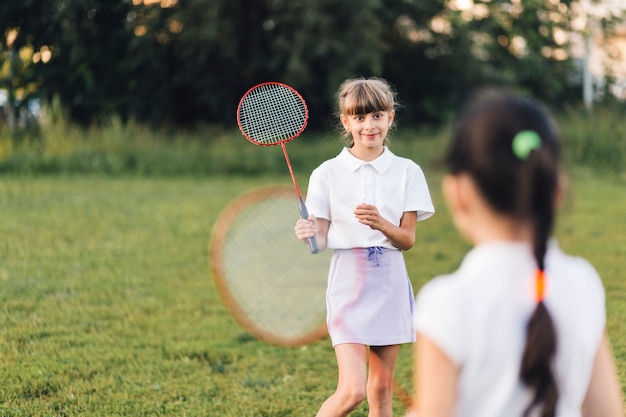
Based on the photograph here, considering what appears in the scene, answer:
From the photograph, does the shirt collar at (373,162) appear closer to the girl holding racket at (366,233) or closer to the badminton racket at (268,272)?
the girl holding racket at (366,233)

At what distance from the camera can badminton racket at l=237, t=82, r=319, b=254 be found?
382 centimetres

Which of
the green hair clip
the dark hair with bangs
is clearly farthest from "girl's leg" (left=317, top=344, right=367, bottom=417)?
the green hair clip

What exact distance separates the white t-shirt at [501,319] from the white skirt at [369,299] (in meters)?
1.57

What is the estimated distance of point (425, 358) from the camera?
162cm

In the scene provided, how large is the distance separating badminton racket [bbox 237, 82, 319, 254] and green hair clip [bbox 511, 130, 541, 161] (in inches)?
87.0

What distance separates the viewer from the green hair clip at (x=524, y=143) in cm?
157

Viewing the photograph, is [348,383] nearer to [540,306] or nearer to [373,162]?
[373,162]

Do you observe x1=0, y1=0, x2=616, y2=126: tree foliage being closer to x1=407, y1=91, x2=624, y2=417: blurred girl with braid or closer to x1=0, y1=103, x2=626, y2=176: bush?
x1=0, y1=103, x2=626, y2=176: bush

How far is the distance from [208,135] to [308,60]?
259cm

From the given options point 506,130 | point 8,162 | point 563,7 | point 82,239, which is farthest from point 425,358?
point 563,7

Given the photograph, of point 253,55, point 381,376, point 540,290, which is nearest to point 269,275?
point 381,376

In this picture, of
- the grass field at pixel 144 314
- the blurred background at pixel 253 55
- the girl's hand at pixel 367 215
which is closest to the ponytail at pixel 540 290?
the grass field at pixel 144 314

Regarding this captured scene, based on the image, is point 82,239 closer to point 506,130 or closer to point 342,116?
point 342,116

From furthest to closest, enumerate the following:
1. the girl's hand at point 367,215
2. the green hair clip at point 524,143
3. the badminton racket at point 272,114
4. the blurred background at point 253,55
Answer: the blurred background at point 253,55
the badminton racket at point 272,114
the girl's hand at point 367,215
the green hair clip at point 524,143
